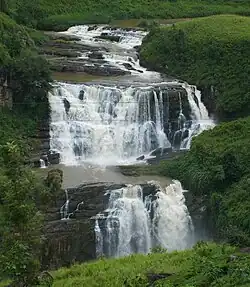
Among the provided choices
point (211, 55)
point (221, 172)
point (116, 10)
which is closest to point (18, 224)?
point (221, 172)

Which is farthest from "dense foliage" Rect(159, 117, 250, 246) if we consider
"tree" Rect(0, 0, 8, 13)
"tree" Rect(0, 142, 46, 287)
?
"tree" Rect(0, 0, 8, 13)

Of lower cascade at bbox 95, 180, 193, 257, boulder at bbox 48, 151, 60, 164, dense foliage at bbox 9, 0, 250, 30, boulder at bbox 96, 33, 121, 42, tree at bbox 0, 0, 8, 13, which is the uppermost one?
tree at bbox 0, 0, 8, 13

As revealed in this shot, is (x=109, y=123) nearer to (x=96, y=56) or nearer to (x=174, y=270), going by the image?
(x=96, y=56)

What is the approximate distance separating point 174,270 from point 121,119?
1560 centimetres

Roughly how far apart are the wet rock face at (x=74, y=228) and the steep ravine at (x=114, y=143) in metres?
0.04

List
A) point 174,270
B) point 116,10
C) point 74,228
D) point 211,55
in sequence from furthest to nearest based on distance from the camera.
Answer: point 116,10, point 211,55, point 74,228, point 174,270

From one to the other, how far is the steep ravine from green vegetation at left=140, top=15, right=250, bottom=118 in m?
1.16

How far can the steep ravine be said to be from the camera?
2270 centimetres

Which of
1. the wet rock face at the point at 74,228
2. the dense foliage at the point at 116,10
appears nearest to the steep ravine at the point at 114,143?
the wet rock face at the point at 74,228

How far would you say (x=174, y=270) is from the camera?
15062 mm

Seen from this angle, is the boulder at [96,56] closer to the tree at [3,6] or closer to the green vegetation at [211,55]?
the green vegetation at [211,55]

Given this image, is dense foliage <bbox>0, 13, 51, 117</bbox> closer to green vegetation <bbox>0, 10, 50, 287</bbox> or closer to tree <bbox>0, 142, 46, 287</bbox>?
green vegetation <bbox>0, 10, 50, 287</bbox>

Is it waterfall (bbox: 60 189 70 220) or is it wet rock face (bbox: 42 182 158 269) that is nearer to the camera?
wet rock face (bbox: 42 182 158 269)

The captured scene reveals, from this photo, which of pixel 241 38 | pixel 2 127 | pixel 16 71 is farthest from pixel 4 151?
pixel 241 38
